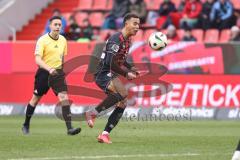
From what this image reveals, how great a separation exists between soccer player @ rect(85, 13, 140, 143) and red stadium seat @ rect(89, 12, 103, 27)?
15.0 meters

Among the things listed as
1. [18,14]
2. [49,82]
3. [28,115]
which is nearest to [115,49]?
[49,82]

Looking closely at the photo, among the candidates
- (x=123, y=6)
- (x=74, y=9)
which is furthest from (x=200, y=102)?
(x=74, y=9)

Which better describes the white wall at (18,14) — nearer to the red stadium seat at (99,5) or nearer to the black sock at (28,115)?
the red stadium seat at (99,5)

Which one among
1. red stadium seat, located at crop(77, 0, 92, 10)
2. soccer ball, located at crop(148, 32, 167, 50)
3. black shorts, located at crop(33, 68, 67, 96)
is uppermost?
soccer ball, located at crop(148, 32, 167, 50)

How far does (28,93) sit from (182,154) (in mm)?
12129

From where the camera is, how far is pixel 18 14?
31000 millimetres

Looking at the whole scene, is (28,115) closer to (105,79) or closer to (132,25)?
(105,79)

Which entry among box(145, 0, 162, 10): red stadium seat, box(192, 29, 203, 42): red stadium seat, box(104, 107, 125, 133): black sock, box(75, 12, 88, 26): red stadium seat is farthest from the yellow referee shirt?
box(75, 12, 88, 26): red stadium seat

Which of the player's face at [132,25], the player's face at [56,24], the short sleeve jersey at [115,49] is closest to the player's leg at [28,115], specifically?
the player's face at [56,24]

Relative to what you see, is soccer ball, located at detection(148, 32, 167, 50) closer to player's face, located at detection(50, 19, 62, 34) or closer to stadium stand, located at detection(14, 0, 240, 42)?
player's face, located at detection(50, 19, 62, 34)

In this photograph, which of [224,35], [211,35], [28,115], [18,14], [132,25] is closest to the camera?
[132,25]

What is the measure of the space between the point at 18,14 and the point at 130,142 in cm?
1779

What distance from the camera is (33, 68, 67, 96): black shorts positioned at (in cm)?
1588

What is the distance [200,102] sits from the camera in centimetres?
2250
